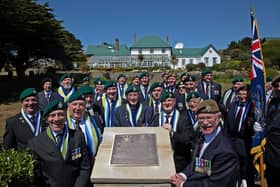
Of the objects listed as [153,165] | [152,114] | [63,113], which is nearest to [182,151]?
[152,114]

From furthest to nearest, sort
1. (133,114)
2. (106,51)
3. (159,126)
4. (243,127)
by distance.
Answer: (106,51)
(133,114)
(243,127)
(159,126)

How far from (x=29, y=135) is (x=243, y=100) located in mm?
3364

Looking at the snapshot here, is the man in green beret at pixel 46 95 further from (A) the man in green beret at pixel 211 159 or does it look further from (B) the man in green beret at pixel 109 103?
(A) the man in green beret at pixel 211 159

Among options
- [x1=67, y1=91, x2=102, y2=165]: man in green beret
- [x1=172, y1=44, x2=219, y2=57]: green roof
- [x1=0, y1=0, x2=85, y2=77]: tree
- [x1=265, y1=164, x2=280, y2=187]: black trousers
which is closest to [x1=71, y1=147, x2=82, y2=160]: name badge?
[x1=67, y1=91, x2=102, y2=165]: man in green beret

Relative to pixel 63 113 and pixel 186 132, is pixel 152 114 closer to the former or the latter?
pixel 186 132

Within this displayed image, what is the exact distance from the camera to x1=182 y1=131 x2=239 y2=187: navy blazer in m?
2.56

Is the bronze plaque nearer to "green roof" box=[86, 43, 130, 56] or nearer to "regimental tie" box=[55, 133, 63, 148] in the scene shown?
"regimental tie" box=[55, 133, 63, 148]

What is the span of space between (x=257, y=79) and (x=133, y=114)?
80.2 inches

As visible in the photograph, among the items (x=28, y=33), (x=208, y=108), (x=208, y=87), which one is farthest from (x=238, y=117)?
(x=28, y=33)

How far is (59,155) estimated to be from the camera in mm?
2973

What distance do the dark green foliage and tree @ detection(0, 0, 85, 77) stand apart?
65.3 feet

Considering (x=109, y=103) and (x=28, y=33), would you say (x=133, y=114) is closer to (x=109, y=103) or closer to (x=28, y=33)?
(x=109, y=103)

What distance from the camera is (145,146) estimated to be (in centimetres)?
335

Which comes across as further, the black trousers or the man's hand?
the black trousers
